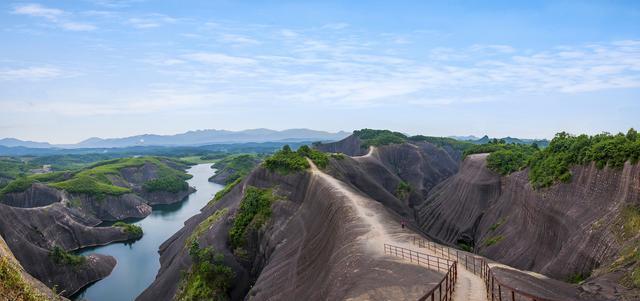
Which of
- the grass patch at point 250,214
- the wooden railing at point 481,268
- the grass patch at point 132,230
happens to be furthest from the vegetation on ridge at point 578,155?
the grass patch at point 132,230

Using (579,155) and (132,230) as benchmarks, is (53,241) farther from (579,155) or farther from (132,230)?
(579,155)

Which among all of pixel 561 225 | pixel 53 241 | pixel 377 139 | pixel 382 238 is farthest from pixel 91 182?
pixel 561 225

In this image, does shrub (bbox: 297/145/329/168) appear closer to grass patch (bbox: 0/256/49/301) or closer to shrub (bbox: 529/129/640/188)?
shrub (bbox: 529/129/640/188)

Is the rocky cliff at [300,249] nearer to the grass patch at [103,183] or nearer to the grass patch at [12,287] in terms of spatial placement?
the grass patch at [12,287]

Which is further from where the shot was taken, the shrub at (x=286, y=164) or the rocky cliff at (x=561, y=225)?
the shrub at (x=286, y=164)

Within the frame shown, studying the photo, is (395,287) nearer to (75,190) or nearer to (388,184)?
(388,184)
